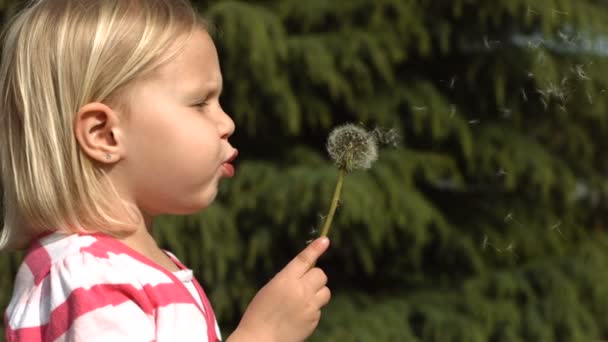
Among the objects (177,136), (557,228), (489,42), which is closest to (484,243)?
(557,228)

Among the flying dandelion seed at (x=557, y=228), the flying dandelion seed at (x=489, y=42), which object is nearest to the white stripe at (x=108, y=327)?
the flying dandelion seed at (x=489, y=42)

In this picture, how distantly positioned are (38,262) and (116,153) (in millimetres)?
187

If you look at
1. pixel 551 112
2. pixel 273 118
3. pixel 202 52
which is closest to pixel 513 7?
pixel 551 112

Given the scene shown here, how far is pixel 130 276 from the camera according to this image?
132 cm

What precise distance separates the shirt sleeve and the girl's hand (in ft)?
0.58

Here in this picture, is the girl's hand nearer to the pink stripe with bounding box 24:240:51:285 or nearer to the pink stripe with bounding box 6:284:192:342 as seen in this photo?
the pink stripe with bounding box 6:284:192:342

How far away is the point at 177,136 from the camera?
138 cm

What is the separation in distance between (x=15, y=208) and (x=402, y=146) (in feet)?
6.74

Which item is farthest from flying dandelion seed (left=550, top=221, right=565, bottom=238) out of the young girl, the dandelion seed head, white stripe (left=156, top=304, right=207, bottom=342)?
white stripe (left=156, top=304, right=207, bottom=342)

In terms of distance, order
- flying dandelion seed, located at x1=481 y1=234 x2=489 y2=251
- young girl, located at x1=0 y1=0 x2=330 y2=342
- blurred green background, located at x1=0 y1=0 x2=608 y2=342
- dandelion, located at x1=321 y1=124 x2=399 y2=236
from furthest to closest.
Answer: flying dandelion seed, located at x1=481 y1=234 x2=489 y2=251, blurred green background, located at x1=0 y1=0 x2=608 y2=342, dandelion, located at x1=321 y1=124 x2=399 y2=236, young girl, located at x1=0 y1=0 x2=330 y2=342

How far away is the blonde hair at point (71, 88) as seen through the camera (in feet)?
4.48

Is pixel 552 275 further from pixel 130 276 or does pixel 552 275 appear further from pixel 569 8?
pixel 130 276

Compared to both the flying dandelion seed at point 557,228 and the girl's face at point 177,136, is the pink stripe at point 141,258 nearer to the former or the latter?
the girl's face at point 177,136

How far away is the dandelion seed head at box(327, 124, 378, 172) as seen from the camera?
1.49 m
